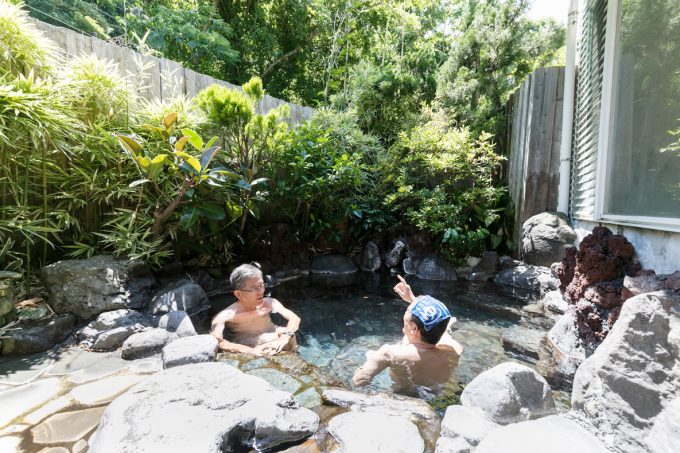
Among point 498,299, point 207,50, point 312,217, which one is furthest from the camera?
point 207,50

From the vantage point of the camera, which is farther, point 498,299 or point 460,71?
point 460,71

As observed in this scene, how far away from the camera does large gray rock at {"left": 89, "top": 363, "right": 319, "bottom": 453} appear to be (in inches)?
57.8

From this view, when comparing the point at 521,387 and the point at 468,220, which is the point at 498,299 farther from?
the point at 521,387

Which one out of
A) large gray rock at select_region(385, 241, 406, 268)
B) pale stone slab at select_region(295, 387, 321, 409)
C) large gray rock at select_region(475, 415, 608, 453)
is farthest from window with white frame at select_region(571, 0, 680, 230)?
large gray rock at select_region(385, 241, 406, 268)

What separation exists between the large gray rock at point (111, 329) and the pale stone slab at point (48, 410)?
797 mm

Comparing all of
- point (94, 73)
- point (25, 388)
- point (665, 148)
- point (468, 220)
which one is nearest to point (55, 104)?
point (94, 73)

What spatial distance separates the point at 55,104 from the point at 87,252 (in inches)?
55.9

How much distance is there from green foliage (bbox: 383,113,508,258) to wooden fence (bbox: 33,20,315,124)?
3.48 metres

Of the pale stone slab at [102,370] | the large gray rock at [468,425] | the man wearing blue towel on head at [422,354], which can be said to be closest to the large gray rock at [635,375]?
the large gray rock at [468,425]

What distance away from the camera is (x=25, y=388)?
2.06 metres

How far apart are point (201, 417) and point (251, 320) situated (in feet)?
4.92

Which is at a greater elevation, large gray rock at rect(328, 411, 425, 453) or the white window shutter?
the white window shutter

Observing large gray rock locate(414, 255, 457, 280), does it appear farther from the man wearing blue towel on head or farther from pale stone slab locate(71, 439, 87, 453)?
pale stone slab locate(71, 439, 87, 453)

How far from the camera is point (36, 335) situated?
2.60 metres
